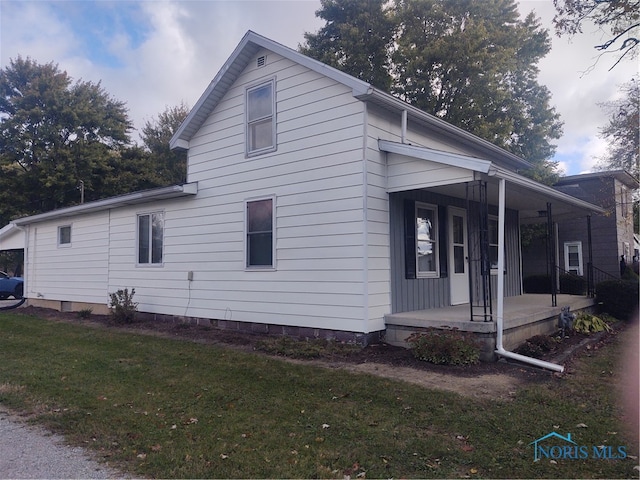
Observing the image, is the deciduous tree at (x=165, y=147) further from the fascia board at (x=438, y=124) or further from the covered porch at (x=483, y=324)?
the covered porch at (x=483, y=324)

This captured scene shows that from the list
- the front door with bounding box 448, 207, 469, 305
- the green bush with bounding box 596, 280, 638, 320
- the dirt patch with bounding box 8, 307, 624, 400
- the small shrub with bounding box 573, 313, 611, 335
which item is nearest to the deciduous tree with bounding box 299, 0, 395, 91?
the front door with bounding box 448, 207, 469, 305

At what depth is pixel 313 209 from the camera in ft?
28.1

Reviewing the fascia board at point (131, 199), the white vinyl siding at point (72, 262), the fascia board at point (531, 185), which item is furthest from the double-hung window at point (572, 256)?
the white vinyl siding at point (72, 262)

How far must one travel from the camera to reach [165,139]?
1259 inches

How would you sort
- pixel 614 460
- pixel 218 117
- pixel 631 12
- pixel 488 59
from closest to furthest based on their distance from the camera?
pixel 614 460
pixel 631 12
pixel 218 117
pixel 488 59

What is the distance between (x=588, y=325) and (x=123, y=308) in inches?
416

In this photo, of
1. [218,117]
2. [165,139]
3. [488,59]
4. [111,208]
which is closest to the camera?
[218,117]

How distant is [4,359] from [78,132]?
25.2 metres

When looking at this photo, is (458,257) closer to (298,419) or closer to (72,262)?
(298,419)

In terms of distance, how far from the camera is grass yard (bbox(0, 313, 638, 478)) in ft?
11.9

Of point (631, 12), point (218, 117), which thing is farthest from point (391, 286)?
point (631, 12)

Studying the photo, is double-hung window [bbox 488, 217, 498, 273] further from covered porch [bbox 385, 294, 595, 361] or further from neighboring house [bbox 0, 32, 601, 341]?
covered porch [bbox 385, 294, 595, 361]

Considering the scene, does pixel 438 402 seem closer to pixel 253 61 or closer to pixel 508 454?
pixel 508 454

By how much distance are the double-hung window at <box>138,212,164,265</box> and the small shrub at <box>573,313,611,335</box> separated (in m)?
9.66
